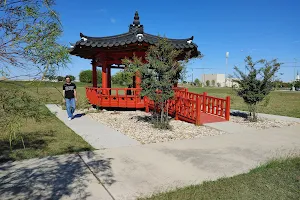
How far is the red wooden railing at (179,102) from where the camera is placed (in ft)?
26.2

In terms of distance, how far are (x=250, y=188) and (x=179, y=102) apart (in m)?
5.57

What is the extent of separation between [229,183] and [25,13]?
319 centimetres

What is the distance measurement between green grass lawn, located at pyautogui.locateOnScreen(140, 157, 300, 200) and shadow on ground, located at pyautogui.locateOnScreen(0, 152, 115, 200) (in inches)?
40.4

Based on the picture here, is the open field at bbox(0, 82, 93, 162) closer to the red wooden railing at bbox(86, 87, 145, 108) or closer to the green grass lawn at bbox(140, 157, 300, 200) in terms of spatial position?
the green grass lawn at bbox(140, 157, 300, 200)

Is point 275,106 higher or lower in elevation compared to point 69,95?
lower

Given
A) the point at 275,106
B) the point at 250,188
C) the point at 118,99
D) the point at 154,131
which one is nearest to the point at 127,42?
the point at 118,99

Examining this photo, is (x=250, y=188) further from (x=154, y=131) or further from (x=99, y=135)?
(x=99, y=135)

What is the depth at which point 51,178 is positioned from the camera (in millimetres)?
3357

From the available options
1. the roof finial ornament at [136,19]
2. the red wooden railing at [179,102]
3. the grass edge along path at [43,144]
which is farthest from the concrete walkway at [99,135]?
the roof finial ornament at [136,19]

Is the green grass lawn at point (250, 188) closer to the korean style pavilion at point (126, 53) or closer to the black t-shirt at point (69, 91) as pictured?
the korean style pavilion at point (126, 53)

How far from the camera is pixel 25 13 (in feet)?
6.16

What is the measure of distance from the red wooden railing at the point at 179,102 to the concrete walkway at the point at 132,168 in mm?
2412

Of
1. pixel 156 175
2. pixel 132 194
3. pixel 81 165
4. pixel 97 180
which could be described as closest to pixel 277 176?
pixel 156 175

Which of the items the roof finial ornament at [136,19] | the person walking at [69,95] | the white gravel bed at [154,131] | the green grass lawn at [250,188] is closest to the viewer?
the green grass lawn at [250,188]
